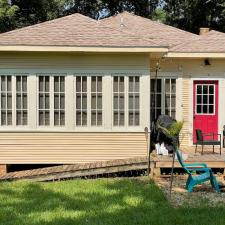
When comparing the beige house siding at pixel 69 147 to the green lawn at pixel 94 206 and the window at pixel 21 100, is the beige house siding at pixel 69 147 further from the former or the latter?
the green lawn at pixel 94 206

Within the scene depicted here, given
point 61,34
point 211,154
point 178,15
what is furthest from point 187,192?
point 178,15

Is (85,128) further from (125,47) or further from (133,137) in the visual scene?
(125,47)

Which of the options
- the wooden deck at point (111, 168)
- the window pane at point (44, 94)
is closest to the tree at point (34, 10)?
the window pane at point (44, 94)

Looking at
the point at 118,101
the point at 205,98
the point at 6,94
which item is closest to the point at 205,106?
the point at 205,98

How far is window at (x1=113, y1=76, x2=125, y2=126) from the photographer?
12266mm

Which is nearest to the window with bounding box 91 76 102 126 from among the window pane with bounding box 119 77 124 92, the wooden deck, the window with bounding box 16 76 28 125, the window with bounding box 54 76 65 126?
the window pane with bounding box 119 77 124 92

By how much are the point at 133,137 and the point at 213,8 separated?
19.8 m

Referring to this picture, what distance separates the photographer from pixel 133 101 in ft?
40.2

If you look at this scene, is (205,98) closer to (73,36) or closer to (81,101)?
(81,101)

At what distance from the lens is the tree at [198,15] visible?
2936 cm

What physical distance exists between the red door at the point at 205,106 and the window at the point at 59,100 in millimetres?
4863

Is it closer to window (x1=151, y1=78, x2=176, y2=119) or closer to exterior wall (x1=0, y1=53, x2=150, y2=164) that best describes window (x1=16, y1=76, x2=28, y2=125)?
exterior wall (x1=0, y1=53, x2=150, y2=164)

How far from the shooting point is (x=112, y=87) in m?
12.2

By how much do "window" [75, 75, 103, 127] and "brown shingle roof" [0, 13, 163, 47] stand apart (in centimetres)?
100
